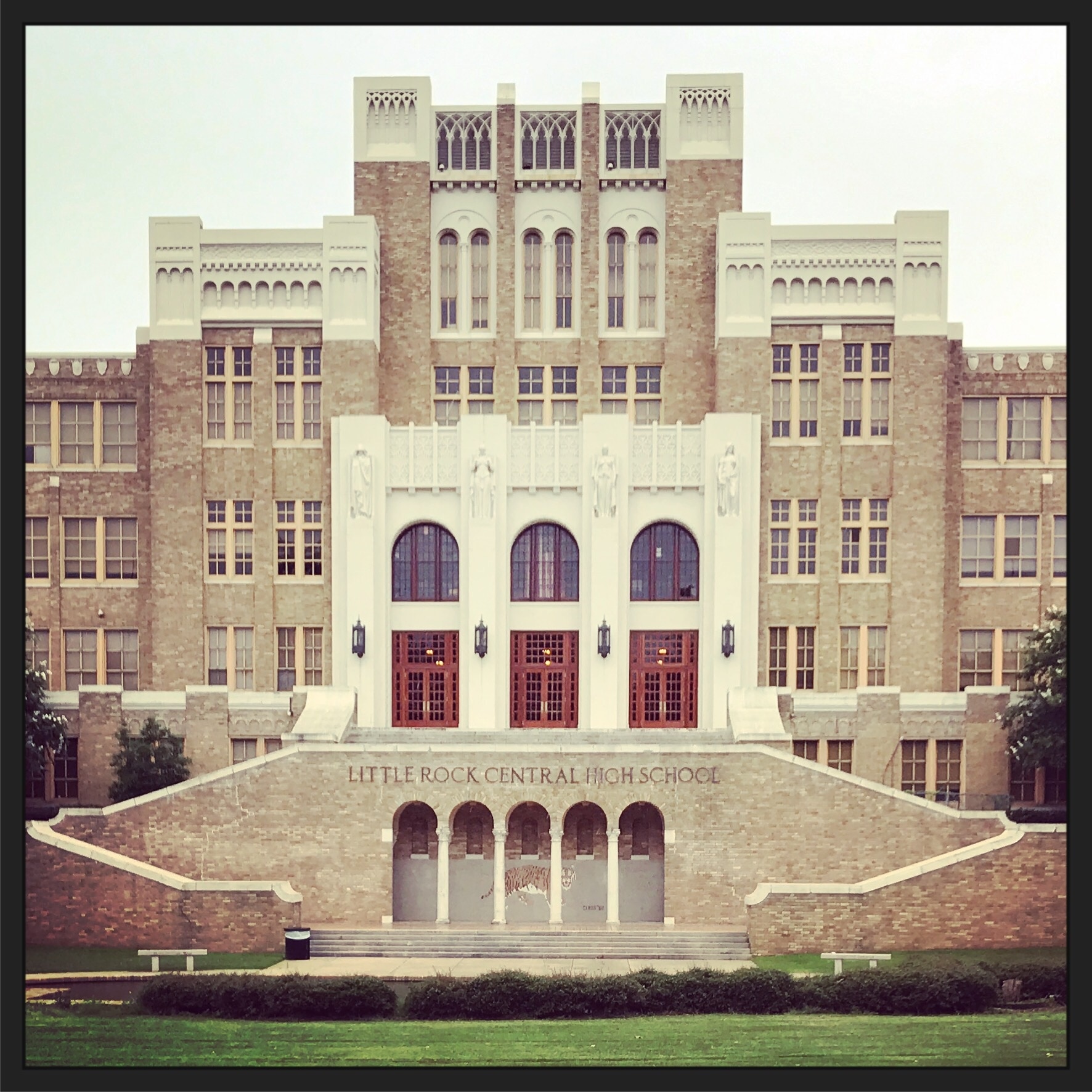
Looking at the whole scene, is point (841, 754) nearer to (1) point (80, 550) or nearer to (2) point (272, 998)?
(2) point (272, 998)

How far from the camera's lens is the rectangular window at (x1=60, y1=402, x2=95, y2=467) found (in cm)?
4069

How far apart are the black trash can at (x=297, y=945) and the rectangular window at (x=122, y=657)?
12995 mm

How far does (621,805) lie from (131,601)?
1727 cm

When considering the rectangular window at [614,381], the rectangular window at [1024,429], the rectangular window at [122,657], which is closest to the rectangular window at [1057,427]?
the rectangular window at [1024,429]

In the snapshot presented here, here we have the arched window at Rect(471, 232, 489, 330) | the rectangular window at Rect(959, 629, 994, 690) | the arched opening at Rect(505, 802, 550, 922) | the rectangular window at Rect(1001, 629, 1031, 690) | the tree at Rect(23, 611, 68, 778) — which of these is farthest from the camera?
the arched window at Rect(471, 232, 489, 330)

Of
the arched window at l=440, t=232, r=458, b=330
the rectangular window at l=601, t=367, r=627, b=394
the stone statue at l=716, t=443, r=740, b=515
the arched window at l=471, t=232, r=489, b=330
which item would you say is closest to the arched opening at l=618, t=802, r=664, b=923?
the stone statue at l=716, t=443, r=740, b=515

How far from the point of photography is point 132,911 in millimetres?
31141

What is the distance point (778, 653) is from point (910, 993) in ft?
49.1

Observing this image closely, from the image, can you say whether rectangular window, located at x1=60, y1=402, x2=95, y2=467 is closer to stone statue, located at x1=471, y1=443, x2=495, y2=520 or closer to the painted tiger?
stone statue, located at x1=471, y1=443, x2=495, y2=520

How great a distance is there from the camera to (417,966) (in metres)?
29.9

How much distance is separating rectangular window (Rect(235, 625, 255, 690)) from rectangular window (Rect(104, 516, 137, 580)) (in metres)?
4.03

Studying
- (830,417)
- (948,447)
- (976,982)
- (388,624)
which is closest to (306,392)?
(388,624)

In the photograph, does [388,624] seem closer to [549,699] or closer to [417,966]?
[549,699]

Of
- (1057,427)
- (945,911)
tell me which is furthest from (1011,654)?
(945,911)
